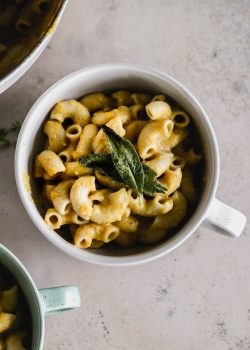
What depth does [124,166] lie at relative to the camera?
3.60 feet

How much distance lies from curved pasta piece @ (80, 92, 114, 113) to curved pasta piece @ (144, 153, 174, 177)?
0.44ft

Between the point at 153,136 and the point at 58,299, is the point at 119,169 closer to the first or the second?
the point at 153,136

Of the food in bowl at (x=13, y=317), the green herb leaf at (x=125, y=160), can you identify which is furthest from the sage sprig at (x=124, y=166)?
the food in bowl at (x=13, y=317)

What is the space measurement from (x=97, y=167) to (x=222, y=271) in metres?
0.33

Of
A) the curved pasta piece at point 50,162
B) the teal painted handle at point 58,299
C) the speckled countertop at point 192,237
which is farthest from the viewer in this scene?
the speckled countertop at point 192,237

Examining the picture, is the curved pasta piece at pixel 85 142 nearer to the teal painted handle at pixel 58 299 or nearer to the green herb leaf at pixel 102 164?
the green herb leaf at pixel 102 164

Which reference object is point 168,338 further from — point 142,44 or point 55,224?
point 142,44

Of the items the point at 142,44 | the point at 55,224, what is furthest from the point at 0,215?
the point at 142,44

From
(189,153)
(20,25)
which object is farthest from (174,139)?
(20,25)

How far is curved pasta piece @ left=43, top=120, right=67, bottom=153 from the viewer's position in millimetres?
1158

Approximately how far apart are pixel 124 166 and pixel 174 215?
0.12m

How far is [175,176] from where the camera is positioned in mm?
1132

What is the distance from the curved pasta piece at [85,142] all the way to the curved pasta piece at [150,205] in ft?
Answer: 0.32

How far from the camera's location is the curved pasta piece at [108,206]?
3.61 ft
